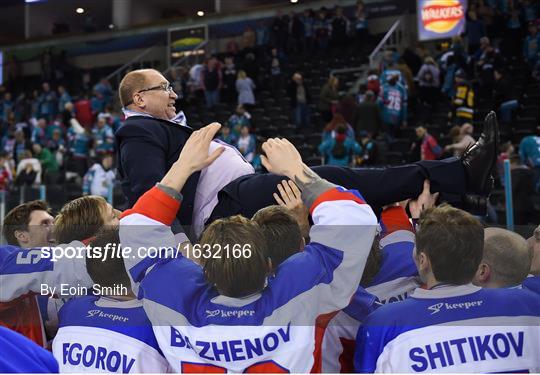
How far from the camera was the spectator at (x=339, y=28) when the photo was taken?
33.8ft

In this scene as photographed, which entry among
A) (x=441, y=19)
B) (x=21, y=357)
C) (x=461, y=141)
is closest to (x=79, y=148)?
(x=461, y=141)

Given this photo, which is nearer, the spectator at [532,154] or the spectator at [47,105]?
the spectator at [532,154]

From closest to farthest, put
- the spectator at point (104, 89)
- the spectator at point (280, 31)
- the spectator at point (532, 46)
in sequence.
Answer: the spectator at point (532, 46), the spectator at point (280, 31), the spectator at point (104, 89)

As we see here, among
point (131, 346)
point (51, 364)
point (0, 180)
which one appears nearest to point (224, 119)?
point (0, 180)

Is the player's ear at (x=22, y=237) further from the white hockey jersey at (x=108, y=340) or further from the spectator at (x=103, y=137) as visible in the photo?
the spectator at (x=103, y=137)

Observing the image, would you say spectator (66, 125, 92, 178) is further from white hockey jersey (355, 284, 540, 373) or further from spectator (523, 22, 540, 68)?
white hockey jersey (355, 284, 540, 373)

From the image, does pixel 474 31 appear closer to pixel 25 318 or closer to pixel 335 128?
pixel 335 128

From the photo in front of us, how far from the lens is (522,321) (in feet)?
5.31

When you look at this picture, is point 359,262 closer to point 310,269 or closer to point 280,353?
point 310,269

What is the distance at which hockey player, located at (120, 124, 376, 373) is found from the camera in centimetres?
152

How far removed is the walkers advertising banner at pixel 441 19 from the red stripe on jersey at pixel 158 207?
9.16m

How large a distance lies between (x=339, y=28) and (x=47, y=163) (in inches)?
183

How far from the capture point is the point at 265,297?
1.56m

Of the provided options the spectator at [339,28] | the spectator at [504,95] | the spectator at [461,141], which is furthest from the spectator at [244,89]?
the spectator at [461,141]
